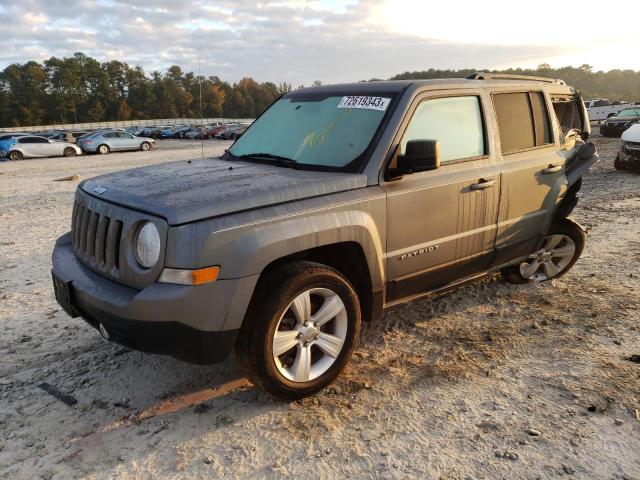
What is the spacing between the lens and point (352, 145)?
3605 mm

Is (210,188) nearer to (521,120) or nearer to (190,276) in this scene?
(190,276)

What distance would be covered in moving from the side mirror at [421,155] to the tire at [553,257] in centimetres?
217

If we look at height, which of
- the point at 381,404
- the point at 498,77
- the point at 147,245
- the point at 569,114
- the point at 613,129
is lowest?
the point at 381,404

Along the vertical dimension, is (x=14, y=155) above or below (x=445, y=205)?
below

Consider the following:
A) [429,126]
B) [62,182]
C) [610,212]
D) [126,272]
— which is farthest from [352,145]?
[62,182]

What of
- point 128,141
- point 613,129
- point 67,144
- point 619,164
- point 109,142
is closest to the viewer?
point 619,164

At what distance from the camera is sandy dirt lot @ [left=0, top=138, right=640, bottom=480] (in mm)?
2717

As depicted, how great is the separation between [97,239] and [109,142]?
31359mm

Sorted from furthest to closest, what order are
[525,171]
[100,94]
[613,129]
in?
1. [100,94]
2. [613,129]
3. [525,171]

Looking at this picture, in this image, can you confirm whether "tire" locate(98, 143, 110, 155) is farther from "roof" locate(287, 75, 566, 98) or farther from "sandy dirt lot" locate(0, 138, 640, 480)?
"roof" locate(287, 75, 566, 98)

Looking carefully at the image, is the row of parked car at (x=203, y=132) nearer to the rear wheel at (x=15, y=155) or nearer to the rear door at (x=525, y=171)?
the rear wheel at (x=15, y=155)

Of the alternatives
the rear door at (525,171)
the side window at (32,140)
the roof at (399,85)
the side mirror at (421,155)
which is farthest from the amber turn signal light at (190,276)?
the side window at (32,140)

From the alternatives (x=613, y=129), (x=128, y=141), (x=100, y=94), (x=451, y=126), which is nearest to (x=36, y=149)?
(x=128, y=141)

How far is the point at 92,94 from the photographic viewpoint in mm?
114000
